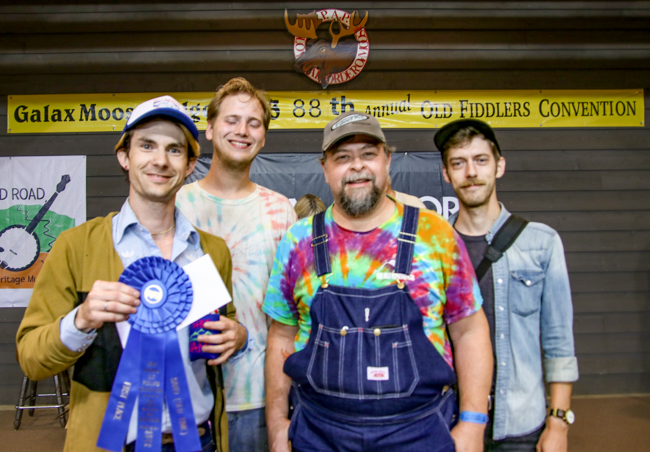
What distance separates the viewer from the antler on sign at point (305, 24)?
4.02 meters

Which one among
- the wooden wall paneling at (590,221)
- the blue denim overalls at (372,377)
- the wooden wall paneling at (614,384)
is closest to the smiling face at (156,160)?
the blue denim overalls at (372,377)

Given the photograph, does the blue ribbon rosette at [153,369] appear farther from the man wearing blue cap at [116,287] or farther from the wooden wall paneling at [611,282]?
the wooden wall paneling at [611,282]

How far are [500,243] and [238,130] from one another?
3.93ft

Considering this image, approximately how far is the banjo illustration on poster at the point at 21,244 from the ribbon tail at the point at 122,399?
3603 millimetres

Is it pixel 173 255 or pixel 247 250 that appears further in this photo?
pixel 247 250

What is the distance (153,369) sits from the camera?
3.93ft

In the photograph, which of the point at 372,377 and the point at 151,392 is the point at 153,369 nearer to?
the point at 151,392

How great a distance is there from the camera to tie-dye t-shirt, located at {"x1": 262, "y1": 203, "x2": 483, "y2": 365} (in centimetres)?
135

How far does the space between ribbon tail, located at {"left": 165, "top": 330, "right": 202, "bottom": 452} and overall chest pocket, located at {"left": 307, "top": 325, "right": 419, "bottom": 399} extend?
37 cm

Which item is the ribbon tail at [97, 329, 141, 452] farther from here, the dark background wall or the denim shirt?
the dark background wall

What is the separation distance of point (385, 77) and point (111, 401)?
3832 millimetres

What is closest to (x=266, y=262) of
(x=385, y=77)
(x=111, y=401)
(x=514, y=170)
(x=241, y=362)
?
(x=241, y=362)

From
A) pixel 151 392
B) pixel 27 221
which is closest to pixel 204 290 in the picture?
pixel 151 392

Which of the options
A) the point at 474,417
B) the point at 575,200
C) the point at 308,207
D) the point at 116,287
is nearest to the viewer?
the point at 116,287
